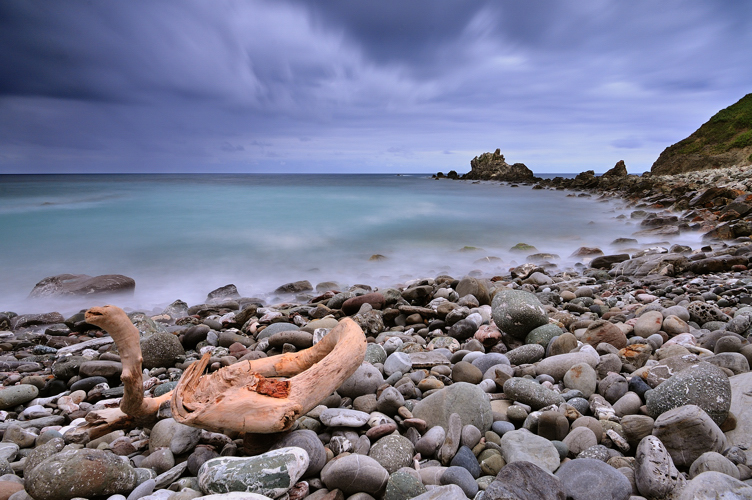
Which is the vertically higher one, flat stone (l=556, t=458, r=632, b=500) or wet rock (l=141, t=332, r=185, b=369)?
flat stone (l=556, t=458, r=632, b=500)

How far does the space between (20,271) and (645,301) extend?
11.7m

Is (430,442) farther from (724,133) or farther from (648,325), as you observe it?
(724,133)

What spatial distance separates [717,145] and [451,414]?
1635 inches

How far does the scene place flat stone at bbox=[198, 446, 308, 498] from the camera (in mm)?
1533

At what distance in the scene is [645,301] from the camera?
4520mm

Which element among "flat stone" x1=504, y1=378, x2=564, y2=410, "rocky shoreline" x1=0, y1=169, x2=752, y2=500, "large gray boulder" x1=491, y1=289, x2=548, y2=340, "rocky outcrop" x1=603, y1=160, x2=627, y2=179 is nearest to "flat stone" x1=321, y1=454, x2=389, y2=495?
"rocky shoreline" x1=0, y1=169, x2=752, y2=500

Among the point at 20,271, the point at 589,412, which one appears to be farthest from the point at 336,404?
the point at 20,271

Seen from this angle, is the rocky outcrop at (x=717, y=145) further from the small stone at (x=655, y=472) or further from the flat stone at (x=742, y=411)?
the small stone at (x=655, y=472)

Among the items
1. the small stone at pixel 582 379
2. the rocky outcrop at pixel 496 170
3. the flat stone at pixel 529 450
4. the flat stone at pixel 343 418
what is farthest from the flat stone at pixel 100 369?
the rocky outcrop at pixel 496 170

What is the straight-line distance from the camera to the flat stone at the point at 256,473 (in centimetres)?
153

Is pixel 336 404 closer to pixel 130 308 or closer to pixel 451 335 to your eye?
pixel 451 335

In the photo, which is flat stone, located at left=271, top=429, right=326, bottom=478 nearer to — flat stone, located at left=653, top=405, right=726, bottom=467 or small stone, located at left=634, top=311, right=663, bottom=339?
flat stone, located at left=653, top=405, right=726, bottom=467

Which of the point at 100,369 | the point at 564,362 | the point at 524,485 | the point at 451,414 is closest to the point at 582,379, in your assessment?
the point at 564,362

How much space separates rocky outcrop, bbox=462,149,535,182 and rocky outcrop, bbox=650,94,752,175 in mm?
16117
